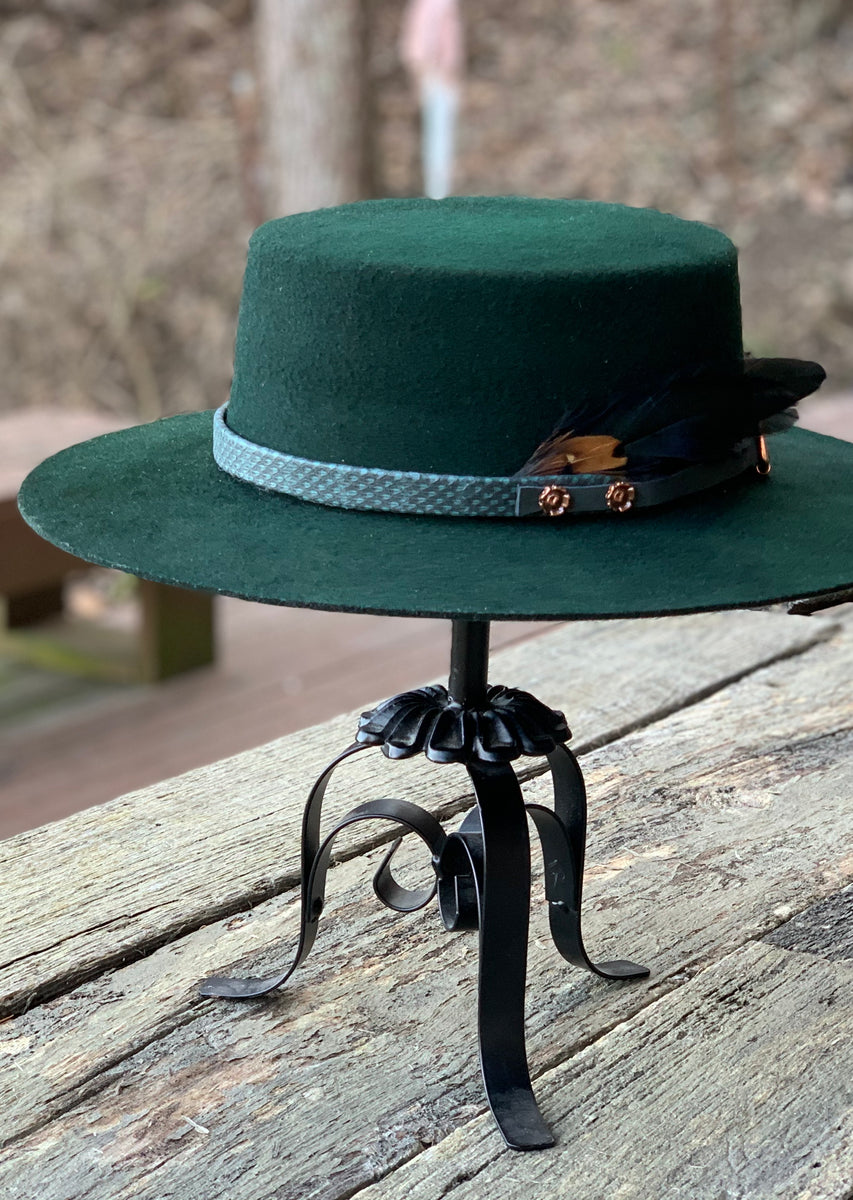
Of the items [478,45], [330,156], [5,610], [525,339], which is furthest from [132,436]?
[478,45]

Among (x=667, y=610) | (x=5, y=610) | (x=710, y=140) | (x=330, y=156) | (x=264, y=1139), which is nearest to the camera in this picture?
(x=667, y=610)

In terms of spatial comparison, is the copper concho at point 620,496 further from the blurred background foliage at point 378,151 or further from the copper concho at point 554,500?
the blurred background foliage at point 378,151

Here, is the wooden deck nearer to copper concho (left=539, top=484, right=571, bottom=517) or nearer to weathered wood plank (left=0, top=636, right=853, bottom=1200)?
weathered wood plank (left=0, top=636, right=853, bottom=1200)

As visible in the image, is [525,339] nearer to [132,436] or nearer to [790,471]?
[790,471]

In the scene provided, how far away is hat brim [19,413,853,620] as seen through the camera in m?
0.83

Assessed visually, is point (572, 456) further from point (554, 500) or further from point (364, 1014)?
point (364, 1014)

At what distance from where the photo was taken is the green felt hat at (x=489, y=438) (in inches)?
34.3

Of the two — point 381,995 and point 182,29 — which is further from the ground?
point 182,29

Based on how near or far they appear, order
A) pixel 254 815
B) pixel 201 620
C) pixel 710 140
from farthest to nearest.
→ pixel 710 140 < pixel 201 620 < pixel 254 815

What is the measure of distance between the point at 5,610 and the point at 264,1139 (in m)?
2.81

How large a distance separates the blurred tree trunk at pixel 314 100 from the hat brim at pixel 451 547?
182 inches

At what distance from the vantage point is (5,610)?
3.59 m

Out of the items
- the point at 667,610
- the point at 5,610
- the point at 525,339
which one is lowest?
the point at 5,610

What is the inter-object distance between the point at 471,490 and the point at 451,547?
0.15 ft
